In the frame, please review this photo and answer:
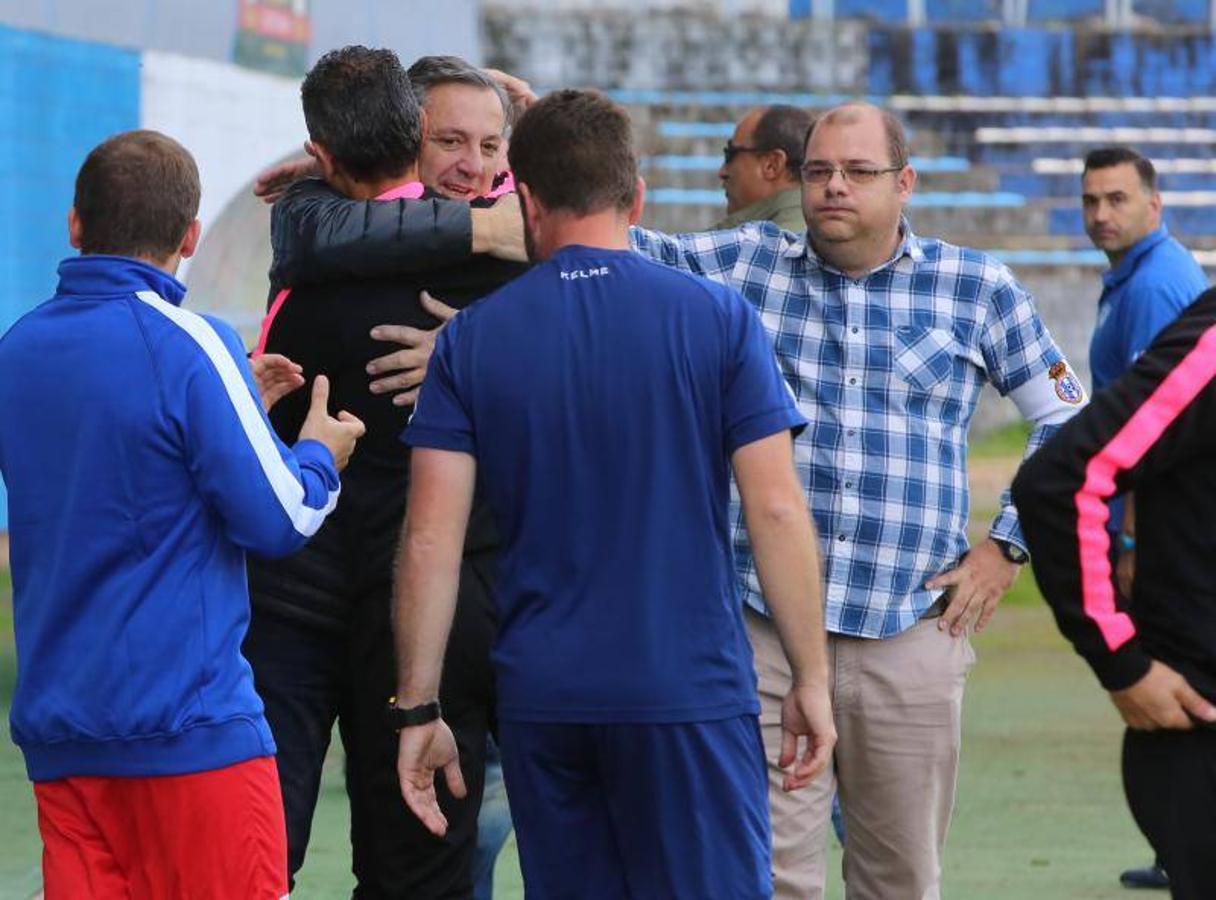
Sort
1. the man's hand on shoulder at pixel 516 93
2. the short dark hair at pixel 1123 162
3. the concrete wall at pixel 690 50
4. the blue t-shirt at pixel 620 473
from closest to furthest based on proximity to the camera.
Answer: the blue t-shirt at pixel 620 473
the man's hand on shoulder at pixel 516 93
the short dark hair at pixel 1123 162
the concrete wall at pixel 690 50

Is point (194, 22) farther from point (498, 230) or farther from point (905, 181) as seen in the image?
point (498, 230)

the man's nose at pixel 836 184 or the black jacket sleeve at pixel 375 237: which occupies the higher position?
the man's nose at pixel 836 184

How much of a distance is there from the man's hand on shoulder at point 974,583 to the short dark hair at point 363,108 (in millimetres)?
1425

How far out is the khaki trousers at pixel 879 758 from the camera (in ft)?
16.8

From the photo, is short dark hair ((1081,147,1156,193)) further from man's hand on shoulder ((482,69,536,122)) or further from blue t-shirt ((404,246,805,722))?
blue t-shirt ((404,246,805,722))

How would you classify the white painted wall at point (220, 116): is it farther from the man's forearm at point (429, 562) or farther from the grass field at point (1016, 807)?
the man's forearm at point (429, 562)

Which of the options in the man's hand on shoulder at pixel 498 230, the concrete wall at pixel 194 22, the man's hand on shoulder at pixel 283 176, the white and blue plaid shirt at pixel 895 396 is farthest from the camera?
the concrete wall at pixel 194 22

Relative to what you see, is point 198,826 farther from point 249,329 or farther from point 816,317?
point 249,329

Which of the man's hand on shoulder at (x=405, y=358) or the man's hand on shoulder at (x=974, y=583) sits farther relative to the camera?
the man's hand on shoulder at (x=974, y=583)

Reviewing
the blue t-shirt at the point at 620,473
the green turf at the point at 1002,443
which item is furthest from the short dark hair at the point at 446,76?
the green turf at the point at 1002,443

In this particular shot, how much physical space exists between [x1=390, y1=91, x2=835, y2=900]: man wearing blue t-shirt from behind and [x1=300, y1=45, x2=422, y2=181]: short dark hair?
2.19ft

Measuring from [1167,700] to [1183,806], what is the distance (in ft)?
0.53

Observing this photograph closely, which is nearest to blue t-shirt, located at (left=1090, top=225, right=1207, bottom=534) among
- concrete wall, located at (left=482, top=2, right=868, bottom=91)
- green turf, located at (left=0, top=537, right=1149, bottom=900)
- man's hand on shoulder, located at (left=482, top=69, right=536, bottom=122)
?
green turf, located at (left=0, top=537, right=1149, bottom=900)

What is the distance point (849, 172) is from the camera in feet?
16.8
